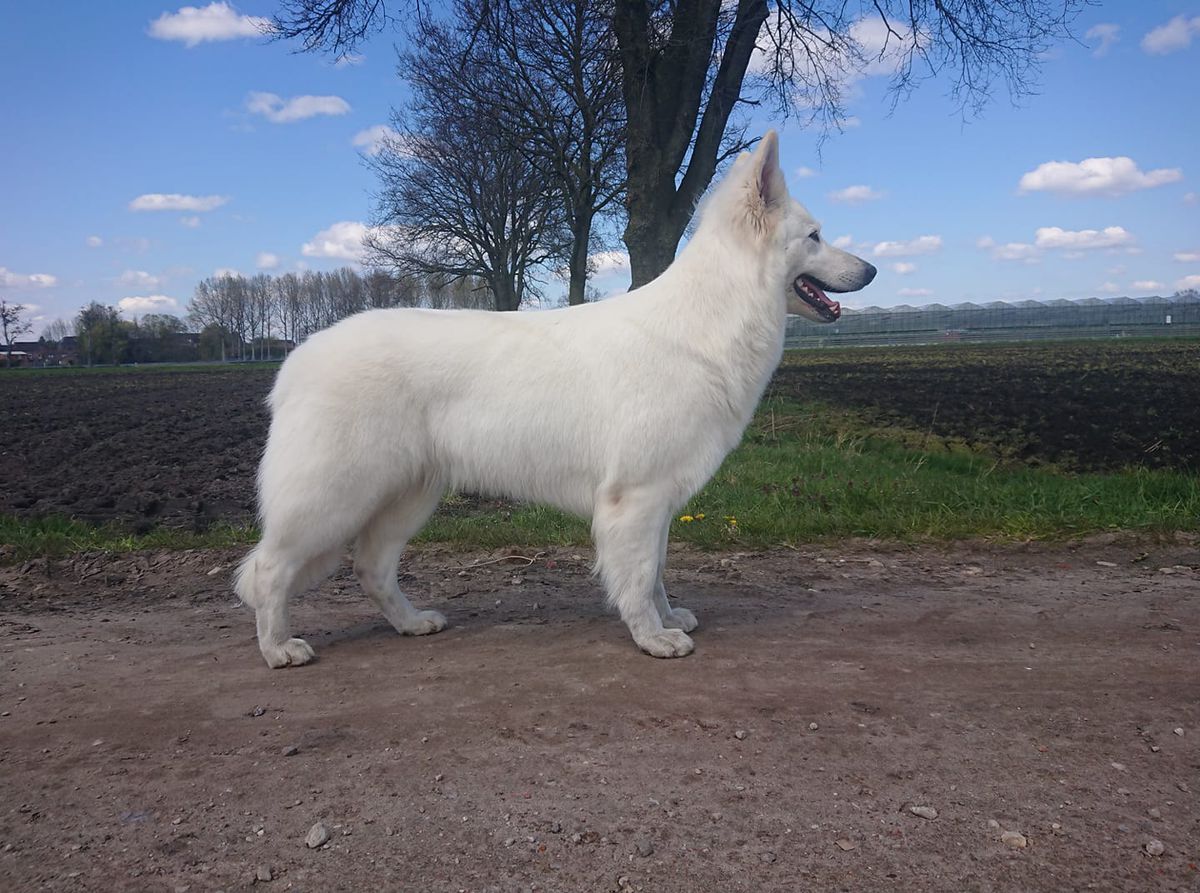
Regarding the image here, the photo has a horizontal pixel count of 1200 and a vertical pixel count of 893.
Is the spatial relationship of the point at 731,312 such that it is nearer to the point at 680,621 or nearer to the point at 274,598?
the point at 680,621

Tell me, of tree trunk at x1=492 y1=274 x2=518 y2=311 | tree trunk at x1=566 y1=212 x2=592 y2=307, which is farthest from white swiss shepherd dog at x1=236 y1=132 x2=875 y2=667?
tree trunk at x1=492 y1=274 x2=518 y2=311

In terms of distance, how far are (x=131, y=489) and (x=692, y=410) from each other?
702 centimetres

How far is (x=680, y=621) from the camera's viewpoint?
4.54 metres

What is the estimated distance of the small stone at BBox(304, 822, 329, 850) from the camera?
2584mm

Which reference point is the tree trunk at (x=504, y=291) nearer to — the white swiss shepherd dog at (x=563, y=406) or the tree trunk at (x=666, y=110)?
the tree trunk at (x=666, y=110)

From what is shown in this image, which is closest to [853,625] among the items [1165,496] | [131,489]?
[1165,496]

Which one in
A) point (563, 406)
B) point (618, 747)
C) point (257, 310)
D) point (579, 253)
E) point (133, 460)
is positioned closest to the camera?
point (618, 747)

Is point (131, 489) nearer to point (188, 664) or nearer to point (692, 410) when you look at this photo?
point (188, 664)

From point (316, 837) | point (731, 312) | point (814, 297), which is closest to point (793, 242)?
point (814, 297)

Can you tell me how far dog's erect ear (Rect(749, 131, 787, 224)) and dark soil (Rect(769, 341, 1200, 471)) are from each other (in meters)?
6.25

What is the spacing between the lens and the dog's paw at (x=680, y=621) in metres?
4.52

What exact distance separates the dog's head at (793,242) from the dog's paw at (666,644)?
1.80 m

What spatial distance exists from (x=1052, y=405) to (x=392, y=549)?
13197 mm

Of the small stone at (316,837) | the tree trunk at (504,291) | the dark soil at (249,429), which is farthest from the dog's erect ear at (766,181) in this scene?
the tree trunk at (504,291)
